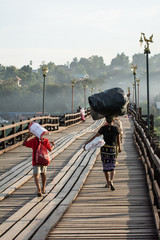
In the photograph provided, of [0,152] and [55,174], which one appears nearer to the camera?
[55,174]

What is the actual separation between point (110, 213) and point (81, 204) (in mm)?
861

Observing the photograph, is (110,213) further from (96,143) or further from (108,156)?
(108,156)

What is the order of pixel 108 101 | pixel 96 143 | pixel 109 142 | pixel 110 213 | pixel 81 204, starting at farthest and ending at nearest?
pixel 108 101
pixel 109 142
pixel 96 143
pixel 81 204
pixel 110 213

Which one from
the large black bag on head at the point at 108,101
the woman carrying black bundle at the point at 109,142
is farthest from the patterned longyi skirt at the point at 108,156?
the large black bag on head at the point at 108,101

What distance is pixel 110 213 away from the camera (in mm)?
7266

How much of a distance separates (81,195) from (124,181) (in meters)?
1.69

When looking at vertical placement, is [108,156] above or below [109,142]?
below

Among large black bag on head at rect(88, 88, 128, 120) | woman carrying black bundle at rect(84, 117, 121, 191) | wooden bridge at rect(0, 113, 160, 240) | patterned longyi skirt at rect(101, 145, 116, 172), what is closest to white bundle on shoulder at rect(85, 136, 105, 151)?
woman carrying black bundle at rect(84, 117, 121, 191)

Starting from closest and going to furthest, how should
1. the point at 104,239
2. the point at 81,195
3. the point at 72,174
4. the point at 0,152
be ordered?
the point at 104,239
the point at 81,195
the point at 72,174
the point at 0,152

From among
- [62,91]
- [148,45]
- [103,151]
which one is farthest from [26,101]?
[103,151]

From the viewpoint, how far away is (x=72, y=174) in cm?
1080

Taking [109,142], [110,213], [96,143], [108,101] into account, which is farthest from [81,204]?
[108,101]

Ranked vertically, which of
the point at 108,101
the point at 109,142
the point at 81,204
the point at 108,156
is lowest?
the point at 81,204

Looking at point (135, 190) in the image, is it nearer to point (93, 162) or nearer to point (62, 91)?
point (93, 162)
